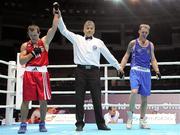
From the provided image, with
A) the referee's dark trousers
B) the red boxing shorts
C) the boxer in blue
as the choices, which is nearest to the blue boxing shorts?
the boxer in blue

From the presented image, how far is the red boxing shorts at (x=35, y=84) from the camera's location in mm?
3667

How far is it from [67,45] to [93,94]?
13956 mm

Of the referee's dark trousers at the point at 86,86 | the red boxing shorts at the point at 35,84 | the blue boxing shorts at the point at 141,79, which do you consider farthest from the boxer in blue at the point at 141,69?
the red boxing shorts at the point at 35,84

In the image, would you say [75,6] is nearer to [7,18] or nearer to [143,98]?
[7,18]

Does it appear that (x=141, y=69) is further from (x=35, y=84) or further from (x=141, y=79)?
(x=35, y=84)

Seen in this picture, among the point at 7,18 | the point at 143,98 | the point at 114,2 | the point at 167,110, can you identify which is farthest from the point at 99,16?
the point at 143,98

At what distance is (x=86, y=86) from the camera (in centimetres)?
390

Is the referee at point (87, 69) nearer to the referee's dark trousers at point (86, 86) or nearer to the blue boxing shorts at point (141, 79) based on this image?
the referee's dark trousers at point (86, 86)

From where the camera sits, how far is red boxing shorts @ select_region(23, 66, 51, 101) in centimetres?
367

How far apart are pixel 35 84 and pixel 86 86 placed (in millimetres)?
595

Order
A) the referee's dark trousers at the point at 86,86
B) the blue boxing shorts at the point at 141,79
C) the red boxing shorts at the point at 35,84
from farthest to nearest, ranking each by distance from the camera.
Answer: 1. the blue boxing shorts at the point at 141,79
2. the referee's dark trousers at the point at 86,86
3. the red boxing shorts at the point at 35,84

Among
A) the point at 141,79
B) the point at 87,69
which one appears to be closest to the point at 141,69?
the point at 141,79

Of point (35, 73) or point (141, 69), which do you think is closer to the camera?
point (35, 73)

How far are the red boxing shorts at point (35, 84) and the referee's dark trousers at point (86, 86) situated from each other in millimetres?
353
